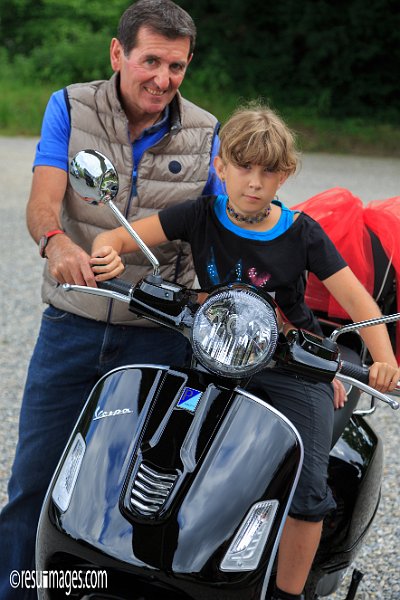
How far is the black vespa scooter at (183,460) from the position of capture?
167cm

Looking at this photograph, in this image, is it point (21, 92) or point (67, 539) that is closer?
point (67, 539)

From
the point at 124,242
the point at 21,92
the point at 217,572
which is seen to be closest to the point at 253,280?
the point at 124,242

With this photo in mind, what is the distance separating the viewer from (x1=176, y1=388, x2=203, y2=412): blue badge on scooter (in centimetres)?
182

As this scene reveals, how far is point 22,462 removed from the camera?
2473 mm

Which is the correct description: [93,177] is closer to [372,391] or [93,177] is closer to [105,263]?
[105,263]

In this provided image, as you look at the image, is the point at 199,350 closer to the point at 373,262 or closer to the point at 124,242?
the point at 124,242

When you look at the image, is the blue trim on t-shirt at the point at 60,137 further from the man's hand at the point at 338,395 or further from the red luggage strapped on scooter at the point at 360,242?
the man's hand at the point at 338,395

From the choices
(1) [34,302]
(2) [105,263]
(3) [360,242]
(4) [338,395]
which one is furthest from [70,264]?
(1) [34,302]

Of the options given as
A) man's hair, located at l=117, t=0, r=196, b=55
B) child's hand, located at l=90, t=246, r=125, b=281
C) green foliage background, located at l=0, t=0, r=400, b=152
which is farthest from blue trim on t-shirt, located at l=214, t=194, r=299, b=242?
green foliage background, located at l=0, t=0, r=400, b=152

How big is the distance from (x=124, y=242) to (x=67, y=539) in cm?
78

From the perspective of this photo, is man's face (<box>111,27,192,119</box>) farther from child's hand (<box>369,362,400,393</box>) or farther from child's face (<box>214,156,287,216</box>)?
child's hand (<box>369,362,400,393</box>)

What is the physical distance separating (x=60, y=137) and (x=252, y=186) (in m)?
0.65

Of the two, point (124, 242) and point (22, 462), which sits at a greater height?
point (124, 242)

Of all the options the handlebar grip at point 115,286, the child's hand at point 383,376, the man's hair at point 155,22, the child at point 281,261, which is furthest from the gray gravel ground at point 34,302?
the man's hair at point 155,22
